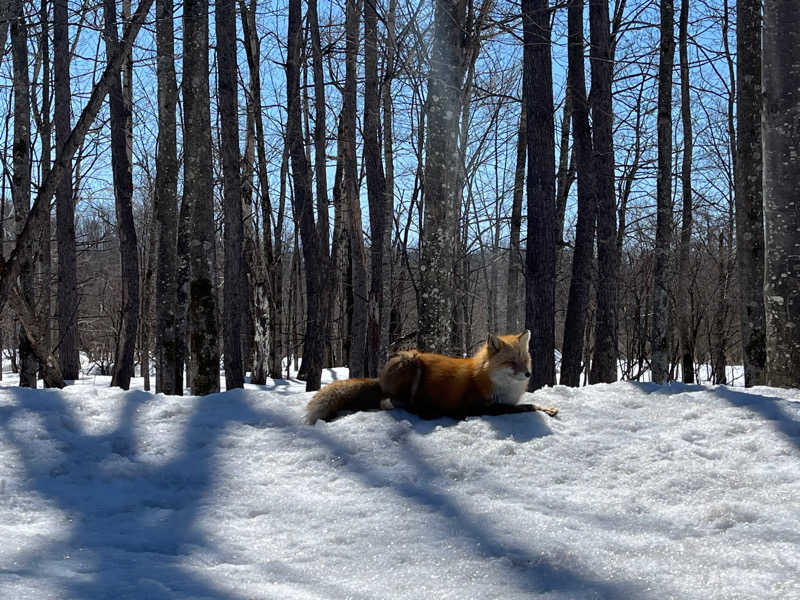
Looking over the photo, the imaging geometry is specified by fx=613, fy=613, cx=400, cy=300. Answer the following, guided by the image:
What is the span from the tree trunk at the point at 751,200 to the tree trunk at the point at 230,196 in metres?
8.89

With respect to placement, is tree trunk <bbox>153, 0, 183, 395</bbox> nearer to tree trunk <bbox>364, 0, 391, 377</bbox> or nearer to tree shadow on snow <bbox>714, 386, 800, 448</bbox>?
tree trunk <bbox>364, 0, 391, 377</bbox>

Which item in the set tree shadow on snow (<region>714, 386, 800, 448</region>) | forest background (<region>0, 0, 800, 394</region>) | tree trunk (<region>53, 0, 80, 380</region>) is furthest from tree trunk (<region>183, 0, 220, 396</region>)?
tree trunk (<region>53, 0, 80, 380</region>)

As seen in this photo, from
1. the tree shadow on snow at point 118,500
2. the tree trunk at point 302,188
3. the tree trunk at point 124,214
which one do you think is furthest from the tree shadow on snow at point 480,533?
the tree trunk at point 124,214

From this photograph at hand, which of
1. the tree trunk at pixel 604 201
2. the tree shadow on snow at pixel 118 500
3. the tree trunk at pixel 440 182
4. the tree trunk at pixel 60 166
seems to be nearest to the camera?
the tree shadow on snow at pixel 118 500

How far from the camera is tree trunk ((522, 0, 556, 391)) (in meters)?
10.4

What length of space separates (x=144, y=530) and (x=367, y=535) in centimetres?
115

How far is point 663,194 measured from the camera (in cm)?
1253

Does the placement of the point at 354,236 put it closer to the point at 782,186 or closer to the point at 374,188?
the point at 374,188

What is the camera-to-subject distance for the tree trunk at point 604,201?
11883 millimetres

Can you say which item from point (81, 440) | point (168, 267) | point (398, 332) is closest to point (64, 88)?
point (168, 267)

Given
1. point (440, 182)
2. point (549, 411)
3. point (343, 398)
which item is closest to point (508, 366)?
point (549, 411)

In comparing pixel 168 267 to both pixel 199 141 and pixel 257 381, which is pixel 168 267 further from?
pixel 257 381

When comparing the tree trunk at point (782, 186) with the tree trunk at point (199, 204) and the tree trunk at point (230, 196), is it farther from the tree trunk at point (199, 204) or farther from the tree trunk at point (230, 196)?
the tree trunk at point (230, 196)

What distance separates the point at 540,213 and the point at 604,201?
93.1 inches
